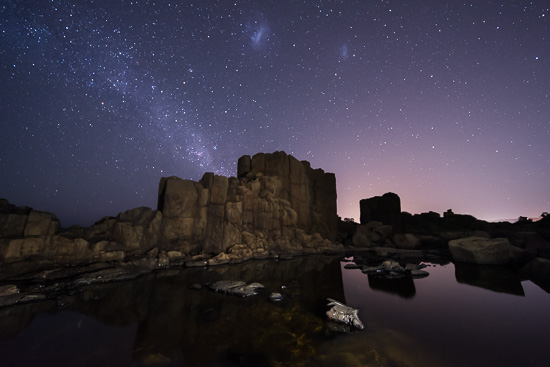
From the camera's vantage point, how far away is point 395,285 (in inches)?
428

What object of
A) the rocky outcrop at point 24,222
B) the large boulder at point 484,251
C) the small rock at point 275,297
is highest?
the rocky outcrop at point 24,222

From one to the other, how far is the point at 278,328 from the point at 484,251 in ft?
60.5

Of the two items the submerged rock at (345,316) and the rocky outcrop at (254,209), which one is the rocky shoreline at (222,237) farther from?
the submerged rock at (345,316)

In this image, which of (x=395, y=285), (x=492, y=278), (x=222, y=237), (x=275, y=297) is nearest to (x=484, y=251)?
(x=492, y=278)

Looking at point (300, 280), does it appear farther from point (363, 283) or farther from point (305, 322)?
point (305, 322)

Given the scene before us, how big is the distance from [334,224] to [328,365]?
29.5 m

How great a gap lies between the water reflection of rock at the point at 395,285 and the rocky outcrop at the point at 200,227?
10.4 metres

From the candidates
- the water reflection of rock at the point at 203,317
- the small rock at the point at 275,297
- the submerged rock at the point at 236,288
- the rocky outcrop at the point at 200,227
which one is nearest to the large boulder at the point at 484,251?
the rocky outcrop at the point at 200,227

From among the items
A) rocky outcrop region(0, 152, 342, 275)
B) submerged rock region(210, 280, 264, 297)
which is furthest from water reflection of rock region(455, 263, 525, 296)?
rocky outcrop region(0, 152, 342, 275)

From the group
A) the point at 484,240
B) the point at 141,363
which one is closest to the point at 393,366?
the point at 141,363

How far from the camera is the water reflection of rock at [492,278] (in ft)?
32.8

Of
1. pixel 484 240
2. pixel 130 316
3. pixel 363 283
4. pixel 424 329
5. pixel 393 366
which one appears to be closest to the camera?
pixel 393 366

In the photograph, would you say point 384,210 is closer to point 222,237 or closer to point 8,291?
point 222,237

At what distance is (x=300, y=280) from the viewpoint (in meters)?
11.5
